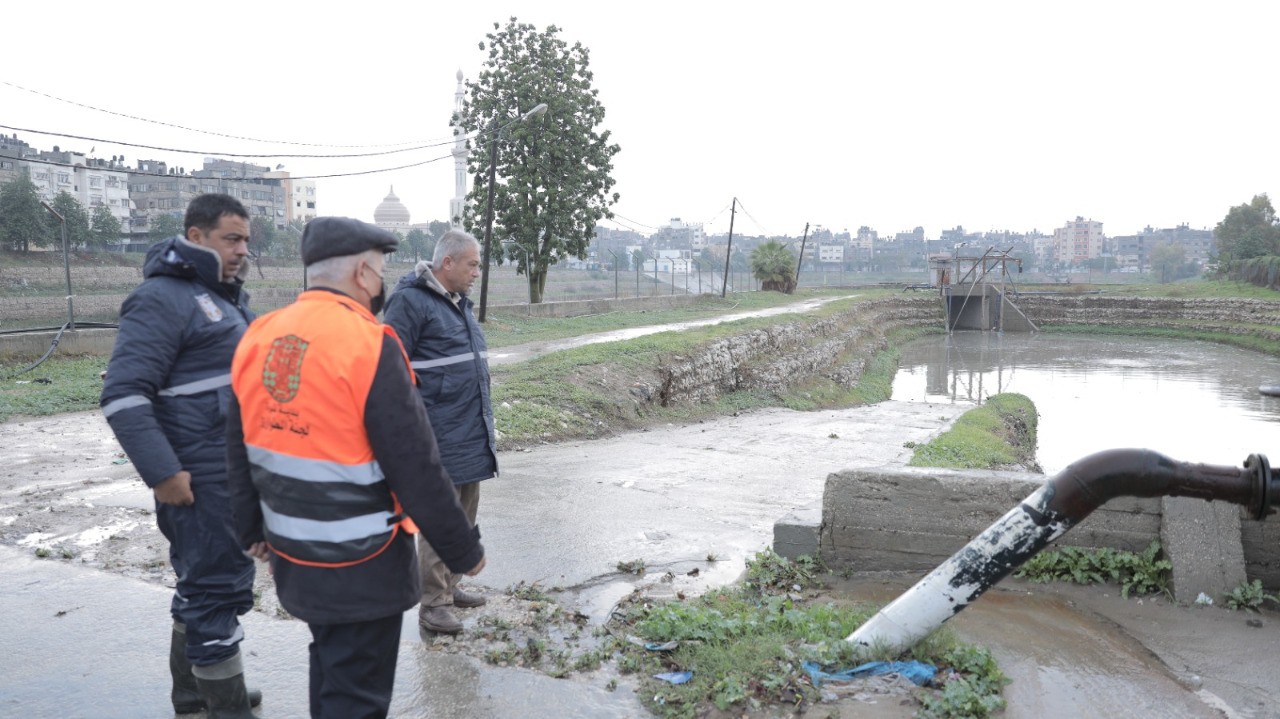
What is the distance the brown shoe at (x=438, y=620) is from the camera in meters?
4.27

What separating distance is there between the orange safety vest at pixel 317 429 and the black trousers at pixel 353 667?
0.68 ft

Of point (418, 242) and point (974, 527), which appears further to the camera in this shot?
point (418, 242)

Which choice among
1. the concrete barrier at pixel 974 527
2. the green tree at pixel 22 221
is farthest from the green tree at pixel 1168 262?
the concrete barrier at pixel 974 527

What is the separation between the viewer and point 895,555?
540 centimetres

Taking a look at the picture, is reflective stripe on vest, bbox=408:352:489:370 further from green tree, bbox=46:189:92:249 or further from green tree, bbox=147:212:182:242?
green tree, bbox=147:212:182:242

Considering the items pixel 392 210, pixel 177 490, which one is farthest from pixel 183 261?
pixel 392 210

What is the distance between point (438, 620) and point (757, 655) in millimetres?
1472

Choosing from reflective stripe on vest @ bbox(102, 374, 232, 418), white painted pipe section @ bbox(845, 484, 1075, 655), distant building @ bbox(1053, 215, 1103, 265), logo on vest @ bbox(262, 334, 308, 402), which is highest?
distant building @ bbox(1053, 215, 1103, 265)

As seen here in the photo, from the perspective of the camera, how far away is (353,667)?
2537mm

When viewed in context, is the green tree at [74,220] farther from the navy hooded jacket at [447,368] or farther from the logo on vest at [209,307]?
the logo on vest at [209,307]

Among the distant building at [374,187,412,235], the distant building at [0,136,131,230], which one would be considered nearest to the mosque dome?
the distant building at [374,187,412,235]

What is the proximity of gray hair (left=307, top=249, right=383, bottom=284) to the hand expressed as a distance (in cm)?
92

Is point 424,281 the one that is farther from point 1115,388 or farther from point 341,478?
→ point 1115,388

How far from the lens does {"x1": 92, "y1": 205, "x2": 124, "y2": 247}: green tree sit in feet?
67.9
